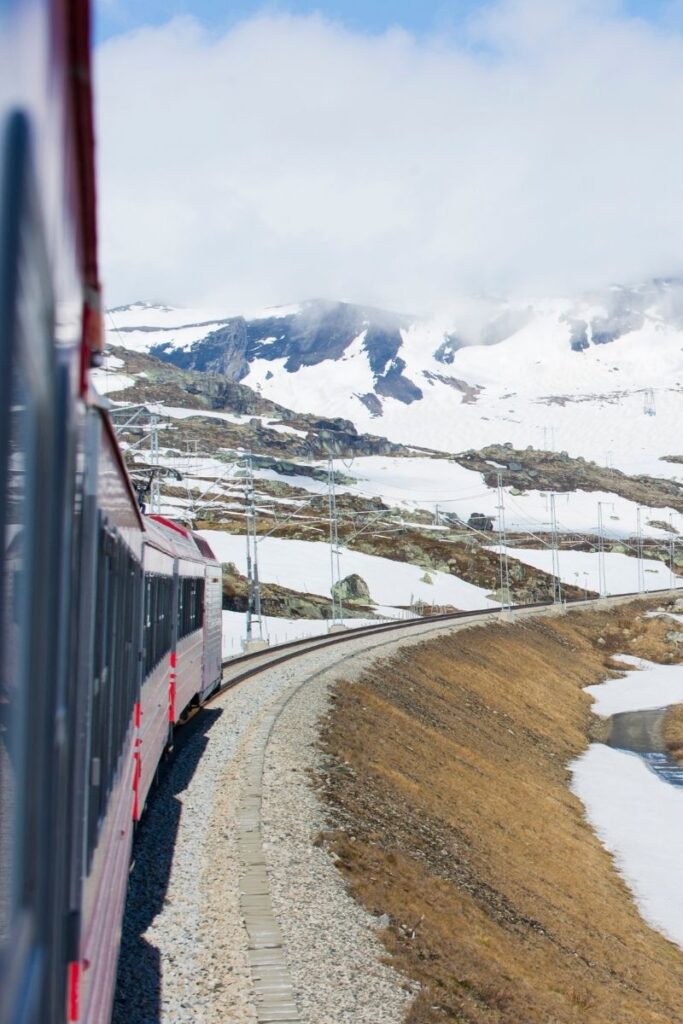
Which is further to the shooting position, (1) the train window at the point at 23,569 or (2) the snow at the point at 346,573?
(2) the snow at the point at 346,573

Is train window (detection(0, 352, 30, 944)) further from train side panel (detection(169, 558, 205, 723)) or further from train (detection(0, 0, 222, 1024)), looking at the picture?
train side panel (detection(169, 558, 205, 723))

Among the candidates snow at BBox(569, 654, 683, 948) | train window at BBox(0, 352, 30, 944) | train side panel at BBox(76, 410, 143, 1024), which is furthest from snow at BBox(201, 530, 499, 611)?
train window at BBox(0, 352, 30, 944)

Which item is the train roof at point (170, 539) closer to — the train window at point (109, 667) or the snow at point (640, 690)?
the train window at point (109, 667)

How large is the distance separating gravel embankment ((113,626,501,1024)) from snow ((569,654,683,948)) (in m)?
10.1

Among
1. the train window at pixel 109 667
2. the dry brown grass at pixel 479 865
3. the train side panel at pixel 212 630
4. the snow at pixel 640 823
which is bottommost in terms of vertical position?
the snow at pixel 640 823

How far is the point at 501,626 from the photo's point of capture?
61719 mm

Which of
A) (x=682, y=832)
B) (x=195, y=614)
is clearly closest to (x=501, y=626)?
(x=682, y=832)

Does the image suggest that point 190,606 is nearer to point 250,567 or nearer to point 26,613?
point 26,613

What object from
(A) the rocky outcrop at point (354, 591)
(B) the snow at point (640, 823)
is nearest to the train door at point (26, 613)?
(B) the snow at point (640, 823)

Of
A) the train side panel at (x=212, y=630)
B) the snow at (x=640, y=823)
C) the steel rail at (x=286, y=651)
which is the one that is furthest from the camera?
the steel rail at (x=286, y=651)

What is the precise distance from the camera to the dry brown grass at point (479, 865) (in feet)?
41.6

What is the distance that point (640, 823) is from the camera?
31.0 m

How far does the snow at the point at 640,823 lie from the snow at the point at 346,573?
3704cm

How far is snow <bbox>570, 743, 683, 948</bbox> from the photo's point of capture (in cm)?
2380
